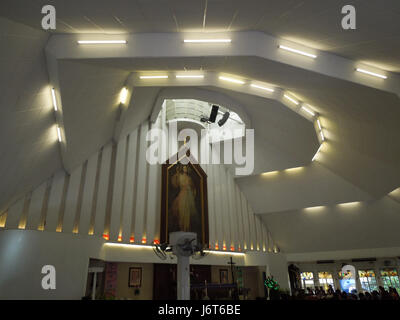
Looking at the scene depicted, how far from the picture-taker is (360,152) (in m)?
8.98

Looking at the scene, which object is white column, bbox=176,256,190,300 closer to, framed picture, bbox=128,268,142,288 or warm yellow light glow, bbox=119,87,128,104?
warm yellow light glow, bbox=119,87,128,104

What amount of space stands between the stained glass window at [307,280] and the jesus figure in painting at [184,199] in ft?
27.7

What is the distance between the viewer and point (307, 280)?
15266 mm

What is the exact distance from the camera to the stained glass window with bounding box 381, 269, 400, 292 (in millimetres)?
13341

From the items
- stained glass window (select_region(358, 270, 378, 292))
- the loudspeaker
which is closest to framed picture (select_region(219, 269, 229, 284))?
stained glass window (select_region(358, 270, 378, 292))

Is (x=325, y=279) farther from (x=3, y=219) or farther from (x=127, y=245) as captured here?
(x=3, y=219)

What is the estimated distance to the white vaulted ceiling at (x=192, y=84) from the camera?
398cm

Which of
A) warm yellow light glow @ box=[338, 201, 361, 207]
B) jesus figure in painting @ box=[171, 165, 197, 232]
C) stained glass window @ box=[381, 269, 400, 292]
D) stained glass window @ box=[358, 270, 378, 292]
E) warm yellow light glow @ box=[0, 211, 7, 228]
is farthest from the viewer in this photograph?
stained glass window @ box=[358, 270, 378, 292]

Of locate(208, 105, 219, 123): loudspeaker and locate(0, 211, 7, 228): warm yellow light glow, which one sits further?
locate(208, 105, 219, 123): loudspeaker

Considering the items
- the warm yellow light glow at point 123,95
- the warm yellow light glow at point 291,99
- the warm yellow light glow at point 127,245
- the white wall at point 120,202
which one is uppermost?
the warm yellow light glow at point 123,95

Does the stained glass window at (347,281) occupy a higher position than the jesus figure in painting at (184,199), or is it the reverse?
the jesus figure in painting at (184,199)

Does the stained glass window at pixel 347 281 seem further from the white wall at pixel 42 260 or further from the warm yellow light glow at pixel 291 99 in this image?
the white wall at pixel 42 260

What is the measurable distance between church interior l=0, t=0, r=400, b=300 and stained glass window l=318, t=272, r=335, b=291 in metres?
0.11

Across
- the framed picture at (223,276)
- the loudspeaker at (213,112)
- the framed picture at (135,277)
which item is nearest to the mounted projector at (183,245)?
the framed picture at (135,277)
